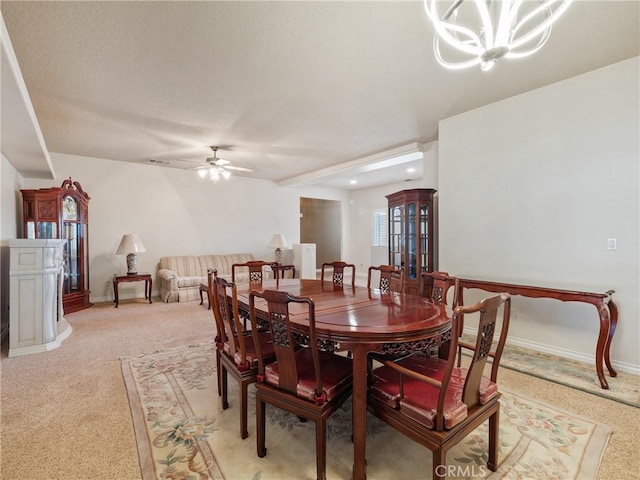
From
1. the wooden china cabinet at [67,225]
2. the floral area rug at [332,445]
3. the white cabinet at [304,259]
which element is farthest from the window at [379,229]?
the wooden china cabinet at [67,225]

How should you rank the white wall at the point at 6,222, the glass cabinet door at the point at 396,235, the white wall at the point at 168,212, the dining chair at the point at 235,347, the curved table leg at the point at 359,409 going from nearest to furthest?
the curved table leg at the point at 359,409 < the dining chair at the point at 235,347 < the white wall at the point at 6,222 < the glass cabinet door at the point at 396,235 < the white wall at the point at 168,212

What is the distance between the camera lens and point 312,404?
1.51m

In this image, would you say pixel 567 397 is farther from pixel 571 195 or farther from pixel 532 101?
pixel 532 101

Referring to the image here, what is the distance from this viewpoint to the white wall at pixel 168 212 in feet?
18.2

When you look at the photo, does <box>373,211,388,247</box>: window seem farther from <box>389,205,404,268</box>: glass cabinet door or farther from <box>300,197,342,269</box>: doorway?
<box>389,205,404,268</box>: glass cabinet door

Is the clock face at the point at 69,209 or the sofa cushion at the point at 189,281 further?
the sofa cushion at the point at 189,281

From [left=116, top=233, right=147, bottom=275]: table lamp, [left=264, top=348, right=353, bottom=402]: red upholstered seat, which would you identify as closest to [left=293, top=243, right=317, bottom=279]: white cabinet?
[left=116, top=233, right=147, bottom=275]: table lamp

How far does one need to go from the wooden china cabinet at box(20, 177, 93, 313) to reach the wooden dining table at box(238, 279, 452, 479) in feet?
13.9

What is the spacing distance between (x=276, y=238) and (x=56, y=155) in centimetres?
412

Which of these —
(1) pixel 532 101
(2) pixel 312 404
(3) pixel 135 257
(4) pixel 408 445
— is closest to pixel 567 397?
(4) pixel 408 445

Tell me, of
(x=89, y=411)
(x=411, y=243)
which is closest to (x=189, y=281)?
(x=89, y=411)

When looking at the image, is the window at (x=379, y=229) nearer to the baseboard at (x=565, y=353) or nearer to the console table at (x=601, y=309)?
the baseboard at (x=565, y=353)

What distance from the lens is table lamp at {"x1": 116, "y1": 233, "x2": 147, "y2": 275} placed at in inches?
206

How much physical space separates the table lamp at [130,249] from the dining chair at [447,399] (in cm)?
506
